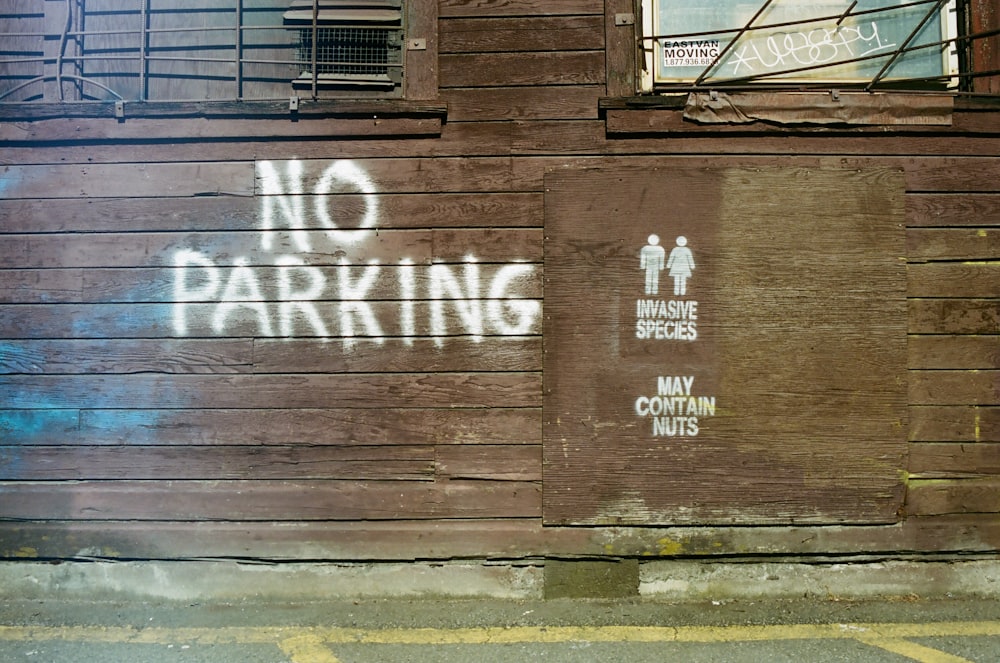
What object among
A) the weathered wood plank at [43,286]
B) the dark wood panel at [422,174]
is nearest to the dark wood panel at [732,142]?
the dark wood panel at [422,174]

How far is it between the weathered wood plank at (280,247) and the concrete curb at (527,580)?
173 cm

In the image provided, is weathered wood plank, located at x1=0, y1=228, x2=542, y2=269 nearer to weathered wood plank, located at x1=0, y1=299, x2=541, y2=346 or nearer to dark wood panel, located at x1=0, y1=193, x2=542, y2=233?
dark wood panel, located at x1=0, y1=193, x2=542, y2=233

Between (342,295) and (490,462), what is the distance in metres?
1.27

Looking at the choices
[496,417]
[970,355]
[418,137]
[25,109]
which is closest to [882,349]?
[970,355]

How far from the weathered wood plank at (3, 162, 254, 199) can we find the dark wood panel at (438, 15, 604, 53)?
147cm

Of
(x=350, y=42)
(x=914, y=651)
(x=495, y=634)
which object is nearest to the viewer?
(x=914, y=651)

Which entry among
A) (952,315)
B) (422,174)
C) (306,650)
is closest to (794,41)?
(952,315)

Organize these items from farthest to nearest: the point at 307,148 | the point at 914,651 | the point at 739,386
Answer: the point at 307,148, the point at 739,386, the point at 914,651

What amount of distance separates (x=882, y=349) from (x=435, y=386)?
254 cm

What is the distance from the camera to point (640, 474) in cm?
390

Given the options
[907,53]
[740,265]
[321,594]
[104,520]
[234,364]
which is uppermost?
[907,53]

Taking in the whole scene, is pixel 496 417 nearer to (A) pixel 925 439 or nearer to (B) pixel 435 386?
(B) pixel 435 386

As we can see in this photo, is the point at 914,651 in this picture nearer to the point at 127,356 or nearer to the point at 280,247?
the point at 280,247

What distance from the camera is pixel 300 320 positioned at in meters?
3.94
